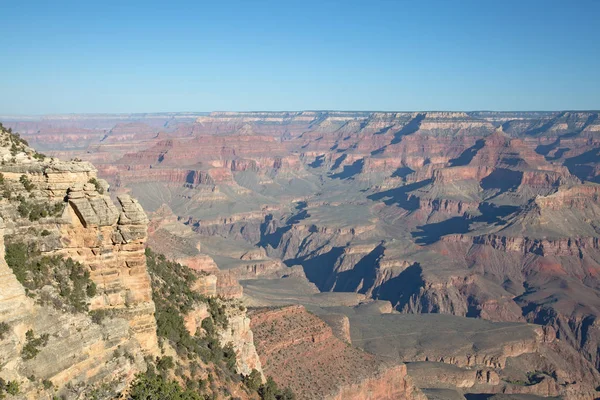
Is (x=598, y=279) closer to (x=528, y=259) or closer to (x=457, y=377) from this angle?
(x=528, y=259)

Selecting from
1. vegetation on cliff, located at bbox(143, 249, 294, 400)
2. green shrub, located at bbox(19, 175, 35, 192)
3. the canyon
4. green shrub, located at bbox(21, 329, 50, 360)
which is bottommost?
the canyon

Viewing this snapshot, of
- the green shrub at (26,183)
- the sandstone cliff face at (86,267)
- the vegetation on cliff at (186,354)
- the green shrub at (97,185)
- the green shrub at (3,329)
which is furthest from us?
the vegetation on cliff at (186,354)

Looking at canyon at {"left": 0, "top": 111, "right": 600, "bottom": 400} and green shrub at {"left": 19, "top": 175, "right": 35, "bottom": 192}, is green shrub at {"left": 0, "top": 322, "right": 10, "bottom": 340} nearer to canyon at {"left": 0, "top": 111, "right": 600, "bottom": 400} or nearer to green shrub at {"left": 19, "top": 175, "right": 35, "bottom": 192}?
canyon at {"left": 0, "top": 111, "right": 600, "bottom": 400}

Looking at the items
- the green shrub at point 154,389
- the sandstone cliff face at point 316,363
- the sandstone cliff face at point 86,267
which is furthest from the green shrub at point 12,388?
the sandstone cliff face at point 316,363

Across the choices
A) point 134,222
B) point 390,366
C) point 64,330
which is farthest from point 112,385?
point 390,366

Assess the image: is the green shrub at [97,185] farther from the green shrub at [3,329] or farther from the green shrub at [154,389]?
the green shrub at [154,389]

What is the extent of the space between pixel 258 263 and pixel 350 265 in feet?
107

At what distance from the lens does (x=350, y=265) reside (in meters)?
155

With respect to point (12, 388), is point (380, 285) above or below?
below

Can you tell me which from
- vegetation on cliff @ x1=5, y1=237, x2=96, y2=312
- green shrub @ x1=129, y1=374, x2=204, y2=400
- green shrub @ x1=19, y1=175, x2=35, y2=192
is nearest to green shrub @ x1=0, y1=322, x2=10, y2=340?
vegetation on cliff @ x1=5, y1=237, x2=96, y2=312

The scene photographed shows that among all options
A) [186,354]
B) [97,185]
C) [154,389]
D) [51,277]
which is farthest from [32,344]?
[186,354]

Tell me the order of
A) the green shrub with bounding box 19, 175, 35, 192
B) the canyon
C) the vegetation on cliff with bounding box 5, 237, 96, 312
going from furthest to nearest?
1. the canyon
2. the green shrub with bounding box 19, 175, 35, 192
3. the vegetation on cliff with bounding box 5, 237, 96, 312

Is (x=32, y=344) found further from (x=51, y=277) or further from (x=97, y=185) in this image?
(x=97, y=185)

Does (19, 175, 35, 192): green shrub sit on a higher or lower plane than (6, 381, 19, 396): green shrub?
higher
